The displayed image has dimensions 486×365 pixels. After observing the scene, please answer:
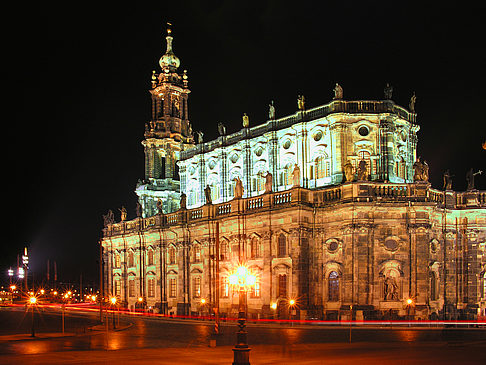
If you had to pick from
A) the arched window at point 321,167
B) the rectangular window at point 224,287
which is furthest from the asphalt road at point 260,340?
the arched window at point 321,167

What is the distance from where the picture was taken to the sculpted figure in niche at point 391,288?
4244cm

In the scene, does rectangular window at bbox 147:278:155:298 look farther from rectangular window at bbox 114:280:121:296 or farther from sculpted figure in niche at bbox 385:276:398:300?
sculpted figure in niche at bbox 385:276:398:300

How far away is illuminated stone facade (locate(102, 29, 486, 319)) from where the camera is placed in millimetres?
Answer: 42875

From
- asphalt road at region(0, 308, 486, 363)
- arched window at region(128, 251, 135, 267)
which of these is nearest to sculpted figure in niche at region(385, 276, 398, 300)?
asphalt road at region(0, 308, 486, 363)

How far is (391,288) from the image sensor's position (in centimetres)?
4262

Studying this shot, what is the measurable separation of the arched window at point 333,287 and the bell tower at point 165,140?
1237 inches

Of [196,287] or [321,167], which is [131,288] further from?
[321,167]

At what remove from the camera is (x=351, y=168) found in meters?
44.4

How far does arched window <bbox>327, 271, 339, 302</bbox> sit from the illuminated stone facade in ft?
0.26

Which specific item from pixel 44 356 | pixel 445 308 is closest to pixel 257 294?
pixel 445 308

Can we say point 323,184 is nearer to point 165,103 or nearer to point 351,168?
point 351,168

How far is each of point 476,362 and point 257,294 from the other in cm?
2801

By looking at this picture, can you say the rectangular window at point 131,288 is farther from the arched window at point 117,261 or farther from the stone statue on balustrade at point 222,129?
the stone statue on balustrade at point 222,129

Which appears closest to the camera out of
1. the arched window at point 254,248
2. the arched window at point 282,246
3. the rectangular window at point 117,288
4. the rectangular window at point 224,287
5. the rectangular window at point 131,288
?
the arched window at point 282,246
